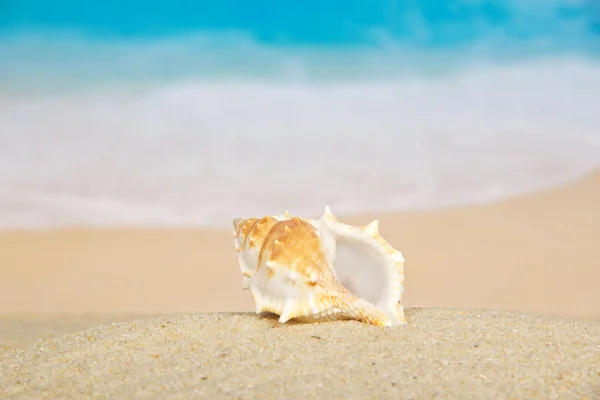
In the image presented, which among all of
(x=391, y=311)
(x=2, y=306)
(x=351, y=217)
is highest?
(x=351, y=217)

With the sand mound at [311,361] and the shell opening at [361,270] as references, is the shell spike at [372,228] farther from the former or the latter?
the sand mound at [311,361]

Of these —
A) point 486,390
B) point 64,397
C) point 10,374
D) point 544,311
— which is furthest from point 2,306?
point 486,390

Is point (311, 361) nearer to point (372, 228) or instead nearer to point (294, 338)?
point (294, 338)

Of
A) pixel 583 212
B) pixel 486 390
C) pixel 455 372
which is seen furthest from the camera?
pixel 583 212

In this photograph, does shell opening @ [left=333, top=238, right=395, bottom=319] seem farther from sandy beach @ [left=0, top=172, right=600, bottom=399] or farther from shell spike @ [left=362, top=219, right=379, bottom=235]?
sandy beach @ [left=0, top=172, right=600, bottom=399]

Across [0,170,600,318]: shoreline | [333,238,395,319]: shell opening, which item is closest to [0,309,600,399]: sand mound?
[333,238,395,319]: shell opening

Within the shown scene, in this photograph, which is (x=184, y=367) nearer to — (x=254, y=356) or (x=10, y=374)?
(x=254, y=356)

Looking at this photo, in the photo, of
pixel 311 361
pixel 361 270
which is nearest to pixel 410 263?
pixel 361 270
